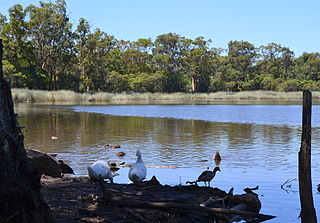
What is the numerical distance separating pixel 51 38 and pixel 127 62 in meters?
22.3

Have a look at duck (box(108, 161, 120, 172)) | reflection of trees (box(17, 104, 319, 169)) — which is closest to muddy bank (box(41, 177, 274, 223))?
duck (box(108, 161, 120, 172))

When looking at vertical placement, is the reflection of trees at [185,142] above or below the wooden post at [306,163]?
below

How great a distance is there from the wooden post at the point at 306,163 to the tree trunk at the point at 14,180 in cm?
334

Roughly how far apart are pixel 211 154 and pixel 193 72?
2867 inches

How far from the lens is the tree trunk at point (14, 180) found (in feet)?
15.3

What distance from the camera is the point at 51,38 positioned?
68875mm

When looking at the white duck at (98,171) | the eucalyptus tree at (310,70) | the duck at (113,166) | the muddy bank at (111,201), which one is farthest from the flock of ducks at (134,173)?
the eucalyptus tree at (310,70)

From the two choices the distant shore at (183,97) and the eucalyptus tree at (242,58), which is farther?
the eucalyptus tree at (242,58)

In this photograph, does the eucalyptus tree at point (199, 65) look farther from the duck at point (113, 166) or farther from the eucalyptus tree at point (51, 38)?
the duck at point (113, 166)

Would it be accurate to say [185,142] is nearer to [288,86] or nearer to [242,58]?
[288,86]

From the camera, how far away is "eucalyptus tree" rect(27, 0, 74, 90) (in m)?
68.0

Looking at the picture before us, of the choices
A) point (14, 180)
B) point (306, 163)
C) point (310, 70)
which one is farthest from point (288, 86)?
point (14, 180)

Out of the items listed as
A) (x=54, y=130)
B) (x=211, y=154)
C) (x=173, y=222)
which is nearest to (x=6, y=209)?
(x=173, y=222)

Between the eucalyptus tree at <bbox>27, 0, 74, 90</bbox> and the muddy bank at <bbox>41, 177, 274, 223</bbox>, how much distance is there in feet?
199
